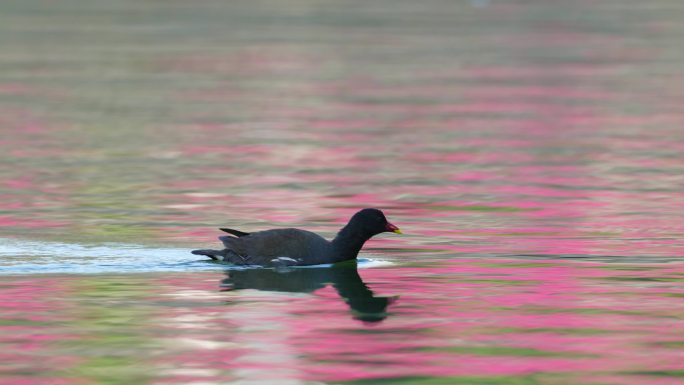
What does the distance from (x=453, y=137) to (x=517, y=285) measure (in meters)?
14.7

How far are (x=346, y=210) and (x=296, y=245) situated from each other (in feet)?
13.7

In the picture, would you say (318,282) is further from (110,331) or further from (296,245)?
(110,331)

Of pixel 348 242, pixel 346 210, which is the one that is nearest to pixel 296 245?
pixel 348 242

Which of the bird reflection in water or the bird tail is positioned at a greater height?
the bird tail

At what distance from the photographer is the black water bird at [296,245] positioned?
1816cm

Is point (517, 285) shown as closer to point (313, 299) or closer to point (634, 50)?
point (313, 299)

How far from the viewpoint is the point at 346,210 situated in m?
A: 22.3

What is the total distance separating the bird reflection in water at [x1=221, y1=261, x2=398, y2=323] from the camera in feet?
53.2

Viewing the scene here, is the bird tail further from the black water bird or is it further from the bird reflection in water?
the bird reflection in water

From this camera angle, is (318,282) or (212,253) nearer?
(318,282)

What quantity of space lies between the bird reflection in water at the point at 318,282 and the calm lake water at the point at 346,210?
0.06 m

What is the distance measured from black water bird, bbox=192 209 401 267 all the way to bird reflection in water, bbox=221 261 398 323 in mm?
119

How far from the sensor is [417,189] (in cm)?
2475

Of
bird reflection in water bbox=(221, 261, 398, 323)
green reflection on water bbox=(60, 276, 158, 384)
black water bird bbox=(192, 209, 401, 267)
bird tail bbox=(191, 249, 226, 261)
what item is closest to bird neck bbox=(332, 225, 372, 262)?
black water bird bbox=(192, 209, 401, 267)
